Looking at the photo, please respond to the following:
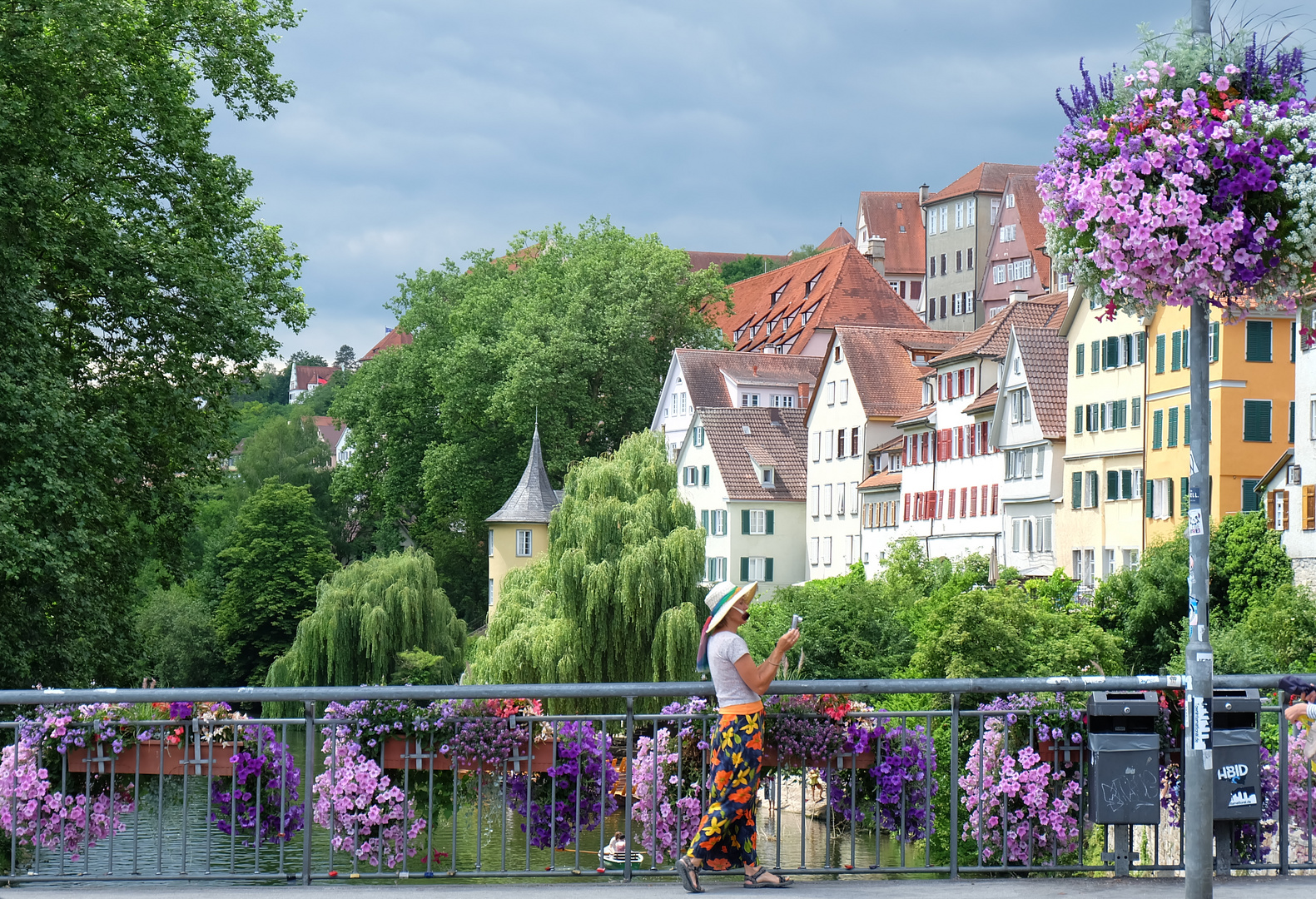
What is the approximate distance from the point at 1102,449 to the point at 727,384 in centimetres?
2797

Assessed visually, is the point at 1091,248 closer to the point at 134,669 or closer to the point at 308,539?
the point at 134,669

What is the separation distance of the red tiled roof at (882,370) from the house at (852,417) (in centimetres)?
4

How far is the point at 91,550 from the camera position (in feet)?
70.5

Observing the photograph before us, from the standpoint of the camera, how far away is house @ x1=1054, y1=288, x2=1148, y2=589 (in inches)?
2078

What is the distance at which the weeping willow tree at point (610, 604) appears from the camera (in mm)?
41031

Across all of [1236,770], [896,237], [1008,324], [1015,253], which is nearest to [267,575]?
[1008,324]

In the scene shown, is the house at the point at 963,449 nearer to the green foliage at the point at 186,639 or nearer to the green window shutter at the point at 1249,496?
the green window shutter at the point at 1249,496

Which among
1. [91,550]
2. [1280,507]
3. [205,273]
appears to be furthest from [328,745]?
[1280,507]

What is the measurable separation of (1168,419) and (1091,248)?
4549cm

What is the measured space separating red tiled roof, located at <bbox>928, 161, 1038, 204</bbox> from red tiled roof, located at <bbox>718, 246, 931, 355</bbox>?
659 inches

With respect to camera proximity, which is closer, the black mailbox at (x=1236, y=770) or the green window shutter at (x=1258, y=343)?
the black mailbox at (x=1236, y=770)

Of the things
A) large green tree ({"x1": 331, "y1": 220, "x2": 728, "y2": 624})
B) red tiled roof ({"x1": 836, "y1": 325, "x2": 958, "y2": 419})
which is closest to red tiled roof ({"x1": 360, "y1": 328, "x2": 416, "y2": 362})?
large green tree ({"x1": 331, "y1": 220, "x2": 728, "y2": 624})

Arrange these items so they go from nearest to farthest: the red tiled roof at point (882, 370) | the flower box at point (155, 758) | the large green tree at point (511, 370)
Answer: the flower box at point (155, 758), the large green tree at point (511, 370), the red tiled roof at point (882, 370)

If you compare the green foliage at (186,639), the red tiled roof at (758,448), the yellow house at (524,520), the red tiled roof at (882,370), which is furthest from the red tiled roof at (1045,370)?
the green foliage at (186,639)
